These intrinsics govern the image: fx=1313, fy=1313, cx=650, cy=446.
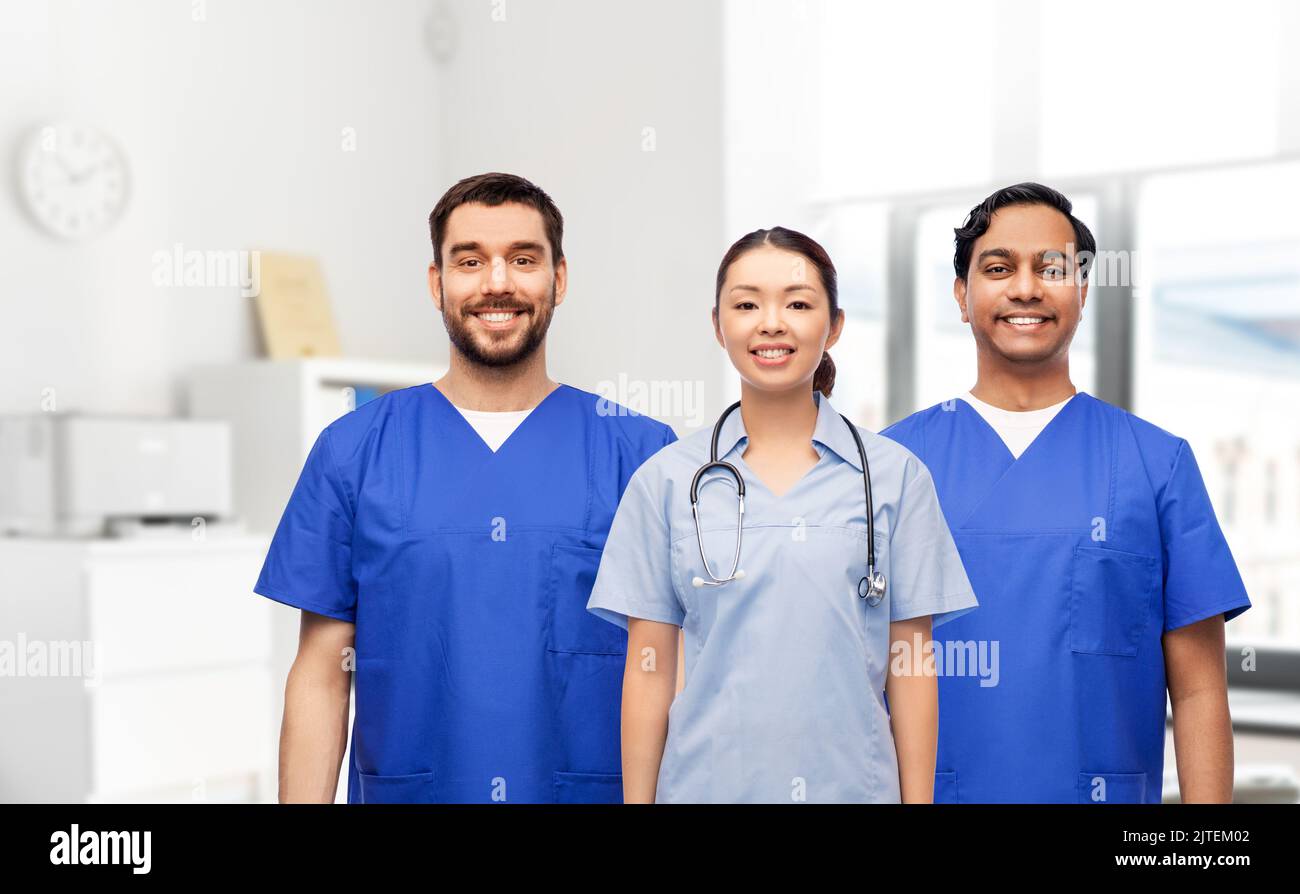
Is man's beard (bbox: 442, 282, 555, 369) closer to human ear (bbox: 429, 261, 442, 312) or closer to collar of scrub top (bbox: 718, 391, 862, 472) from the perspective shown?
Result: human ear (bbox: 429, 261, 442, 312)

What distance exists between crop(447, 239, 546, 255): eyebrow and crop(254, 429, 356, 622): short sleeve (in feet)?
0.88

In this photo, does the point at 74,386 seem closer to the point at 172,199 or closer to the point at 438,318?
the point at 172,199

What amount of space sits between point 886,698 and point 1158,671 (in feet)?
1.23

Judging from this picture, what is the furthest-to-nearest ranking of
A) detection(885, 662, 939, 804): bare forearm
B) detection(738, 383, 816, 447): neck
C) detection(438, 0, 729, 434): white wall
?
1. detection(438, 0, 729, 434): white wall
2. detection(738, 383, 816, 447): neck
3. detection(885, 662, 939, 804): bare forearm

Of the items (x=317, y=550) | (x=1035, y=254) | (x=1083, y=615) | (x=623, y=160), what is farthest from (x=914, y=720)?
(x=623, y=160)

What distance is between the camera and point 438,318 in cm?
489

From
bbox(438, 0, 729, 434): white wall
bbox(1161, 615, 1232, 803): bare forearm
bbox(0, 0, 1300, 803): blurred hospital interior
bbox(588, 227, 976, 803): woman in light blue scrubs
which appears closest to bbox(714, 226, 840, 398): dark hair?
bbox(588, 227, 976, 803): woman in light blue scrubs

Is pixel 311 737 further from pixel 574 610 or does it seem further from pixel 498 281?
pixel 498 281

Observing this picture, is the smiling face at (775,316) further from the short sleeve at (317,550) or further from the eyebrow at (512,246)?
the short sleeve at (317,550)

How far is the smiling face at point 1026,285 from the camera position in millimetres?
1468

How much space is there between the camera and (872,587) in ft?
3.93

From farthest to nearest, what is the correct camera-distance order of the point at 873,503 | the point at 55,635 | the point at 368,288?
the point at 368,288 < the point at 55,635 < the point at 873,503

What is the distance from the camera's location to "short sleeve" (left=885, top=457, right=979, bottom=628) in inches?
48.8
